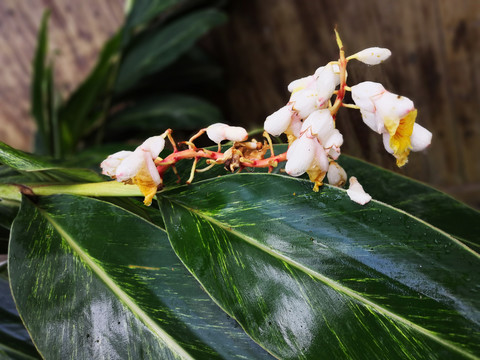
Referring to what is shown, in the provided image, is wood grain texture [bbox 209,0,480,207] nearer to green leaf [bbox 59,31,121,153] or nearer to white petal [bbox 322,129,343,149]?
green leaf [bbox 59,31,121,153]

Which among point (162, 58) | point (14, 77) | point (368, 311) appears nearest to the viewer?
point (368, 311)

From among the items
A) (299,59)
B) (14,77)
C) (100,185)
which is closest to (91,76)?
(14,77)

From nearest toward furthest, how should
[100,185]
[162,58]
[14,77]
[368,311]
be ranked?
[368,311] < [100,185] < [162,58] < [14,77]

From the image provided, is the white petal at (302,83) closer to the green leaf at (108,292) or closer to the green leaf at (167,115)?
the green leaf at (108,292)

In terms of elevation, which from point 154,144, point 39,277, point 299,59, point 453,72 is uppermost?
point 154,144

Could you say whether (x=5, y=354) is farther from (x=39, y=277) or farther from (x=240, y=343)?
(x=240, y=343)

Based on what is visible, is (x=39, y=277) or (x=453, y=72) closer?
(x=39, y=277)

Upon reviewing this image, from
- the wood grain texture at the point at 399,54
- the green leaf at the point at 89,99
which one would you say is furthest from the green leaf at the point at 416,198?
the green leaf at the point at 89,99

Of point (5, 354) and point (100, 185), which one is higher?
point (100, 185)

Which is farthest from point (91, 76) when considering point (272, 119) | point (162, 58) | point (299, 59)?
point (272, 119)
